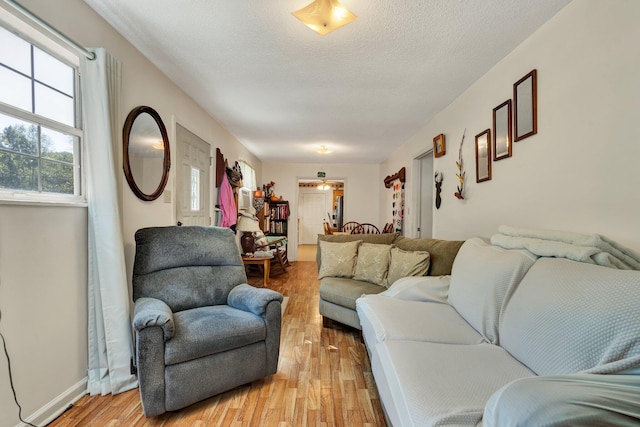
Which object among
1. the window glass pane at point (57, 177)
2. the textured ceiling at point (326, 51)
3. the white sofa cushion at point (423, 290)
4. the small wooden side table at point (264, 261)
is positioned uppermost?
the textured ceiling at point (326, 51)

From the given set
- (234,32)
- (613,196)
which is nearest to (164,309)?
(234,32)

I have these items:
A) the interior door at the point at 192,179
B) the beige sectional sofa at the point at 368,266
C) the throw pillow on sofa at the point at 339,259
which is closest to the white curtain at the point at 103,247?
the interior door at the point at 192,179

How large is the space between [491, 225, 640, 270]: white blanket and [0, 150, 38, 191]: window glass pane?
2.60 m

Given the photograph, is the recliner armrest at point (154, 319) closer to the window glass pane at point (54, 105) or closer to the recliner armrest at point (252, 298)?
the recliner armrest at point (252, 298)

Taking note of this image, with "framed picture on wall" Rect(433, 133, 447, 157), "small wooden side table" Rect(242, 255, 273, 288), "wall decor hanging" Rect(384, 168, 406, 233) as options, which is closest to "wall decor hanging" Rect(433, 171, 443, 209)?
"framed picture on wall" Rect(433, 133, 447, 157)

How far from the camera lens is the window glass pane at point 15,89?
1.37m

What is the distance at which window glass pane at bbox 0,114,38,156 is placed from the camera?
4.49ft

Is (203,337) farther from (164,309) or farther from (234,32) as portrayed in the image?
(234,32)

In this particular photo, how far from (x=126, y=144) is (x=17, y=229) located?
910 millimetres

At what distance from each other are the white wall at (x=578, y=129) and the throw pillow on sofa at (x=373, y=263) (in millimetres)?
897

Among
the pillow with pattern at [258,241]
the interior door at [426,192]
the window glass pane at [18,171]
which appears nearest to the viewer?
the window glass pane at [18,171]

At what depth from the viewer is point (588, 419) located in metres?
0.67

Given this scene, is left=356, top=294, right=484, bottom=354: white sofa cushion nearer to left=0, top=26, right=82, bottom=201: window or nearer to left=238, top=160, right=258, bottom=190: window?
left=0, top=26, right=82, bottom=201: window

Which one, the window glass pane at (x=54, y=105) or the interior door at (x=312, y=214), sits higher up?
the window glass pane at (x=54, y=105)
